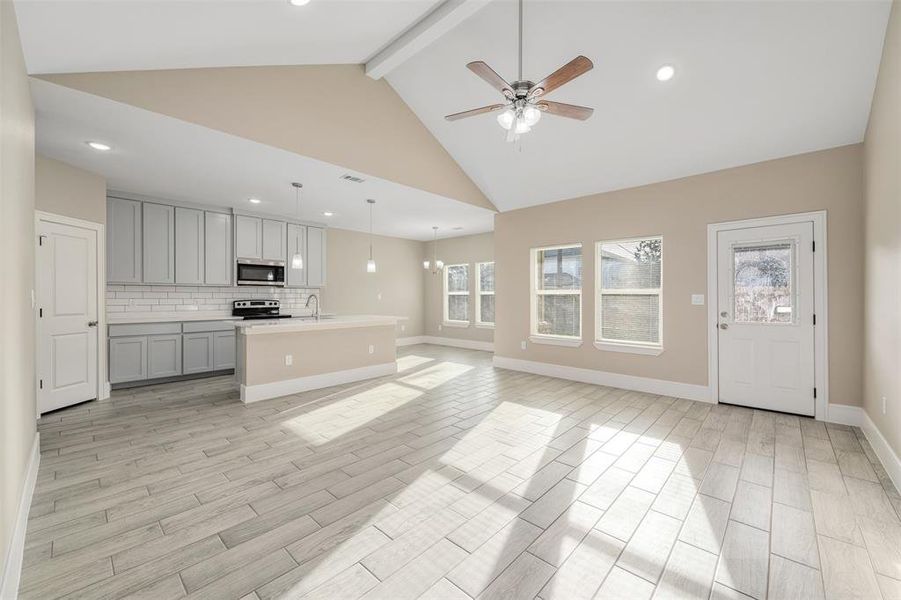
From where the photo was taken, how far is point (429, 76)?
4242 mm

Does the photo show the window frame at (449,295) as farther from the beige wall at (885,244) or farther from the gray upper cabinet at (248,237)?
the beige wall at (885,244)

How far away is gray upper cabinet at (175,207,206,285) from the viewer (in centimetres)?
557

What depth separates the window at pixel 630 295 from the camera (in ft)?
16.3

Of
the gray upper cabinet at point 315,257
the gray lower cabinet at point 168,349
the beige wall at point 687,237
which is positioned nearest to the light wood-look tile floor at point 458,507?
the beige wall at point 687,237

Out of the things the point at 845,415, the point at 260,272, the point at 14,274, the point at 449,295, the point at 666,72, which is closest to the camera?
the point at 14,274

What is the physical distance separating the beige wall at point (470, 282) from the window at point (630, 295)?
3325mm

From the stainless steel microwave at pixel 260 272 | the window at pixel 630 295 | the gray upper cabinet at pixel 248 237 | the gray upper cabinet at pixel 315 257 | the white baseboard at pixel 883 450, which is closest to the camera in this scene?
the white baseboard at pixel 883 450

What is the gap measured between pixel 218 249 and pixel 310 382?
2842mm

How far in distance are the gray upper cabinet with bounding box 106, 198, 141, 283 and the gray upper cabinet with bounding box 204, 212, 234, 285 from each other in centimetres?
83

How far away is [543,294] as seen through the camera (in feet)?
20.3

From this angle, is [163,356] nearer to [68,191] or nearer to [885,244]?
[68,191]

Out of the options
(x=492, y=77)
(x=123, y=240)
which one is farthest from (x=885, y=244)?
(x=123, y=240)

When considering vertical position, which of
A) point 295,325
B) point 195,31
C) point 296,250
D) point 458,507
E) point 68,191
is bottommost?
point 458,507

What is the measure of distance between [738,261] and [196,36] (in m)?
5.51
